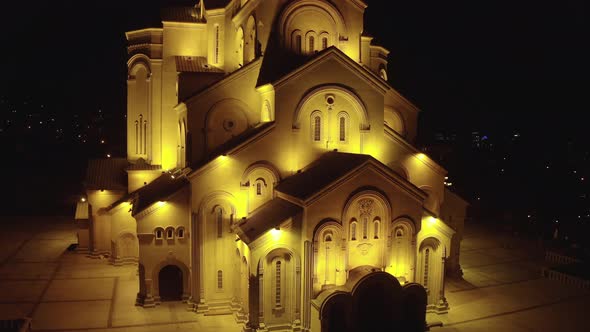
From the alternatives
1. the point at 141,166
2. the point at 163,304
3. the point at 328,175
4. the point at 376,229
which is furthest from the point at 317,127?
the point at 141,166

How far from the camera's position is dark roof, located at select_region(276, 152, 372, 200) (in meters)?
21.9

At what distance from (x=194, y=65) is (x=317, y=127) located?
435 inches

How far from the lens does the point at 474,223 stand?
149 feet

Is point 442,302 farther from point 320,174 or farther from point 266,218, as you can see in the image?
point 266,218

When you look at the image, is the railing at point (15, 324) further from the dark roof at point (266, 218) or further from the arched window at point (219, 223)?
the dark roof at point (266, 218)

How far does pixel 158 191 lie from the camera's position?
89.2 ft

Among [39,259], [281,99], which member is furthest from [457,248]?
[39,259]

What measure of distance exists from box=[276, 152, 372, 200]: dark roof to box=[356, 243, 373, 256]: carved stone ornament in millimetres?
3303

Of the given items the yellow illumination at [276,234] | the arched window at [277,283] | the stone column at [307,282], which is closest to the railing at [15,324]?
the arched window at [277,283]

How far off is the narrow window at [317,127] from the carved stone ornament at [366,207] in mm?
4457

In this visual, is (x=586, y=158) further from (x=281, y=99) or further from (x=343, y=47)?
(x=281, y=99)

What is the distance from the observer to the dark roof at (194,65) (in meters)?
31.0

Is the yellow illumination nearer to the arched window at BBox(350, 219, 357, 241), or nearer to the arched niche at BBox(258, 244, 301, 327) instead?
the arched niche at BBox(258, 244, 301, 327)

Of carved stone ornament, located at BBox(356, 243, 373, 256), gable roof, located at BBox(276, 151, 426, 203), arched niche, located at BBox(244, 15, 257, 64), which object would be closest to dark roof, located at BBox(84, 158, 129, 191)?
arched niche, located at BBox(244, 15, 257, 64)
